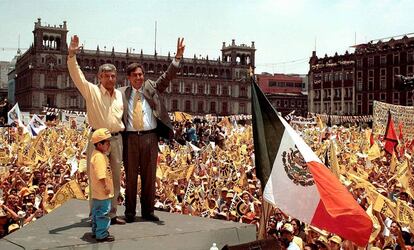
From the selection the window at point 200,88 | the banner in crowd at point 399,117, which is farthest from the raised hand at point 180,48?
the window at point 200,88

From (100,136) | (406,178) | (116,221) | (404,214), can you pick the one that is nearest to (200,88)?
(406,178)

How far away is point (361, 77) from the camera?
248 ft

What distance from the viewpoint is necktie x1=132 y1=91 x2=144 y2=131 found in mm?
5590

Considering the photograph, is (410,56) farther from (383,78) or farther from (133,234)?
(133,234)

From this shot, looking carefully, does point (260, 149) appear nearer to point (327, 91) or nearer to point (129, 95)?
point (129, 95)

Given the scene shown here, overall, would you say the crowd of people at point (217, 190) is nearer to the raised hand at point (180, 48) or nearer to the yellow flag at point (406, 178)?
the yellow flag at point (406, 178)

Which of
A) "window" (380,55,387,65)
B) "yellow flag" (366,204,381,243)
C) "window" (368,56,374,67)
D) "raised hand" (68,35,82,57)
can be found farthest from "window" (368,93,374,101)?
"raised hand" (68,35,82,57)

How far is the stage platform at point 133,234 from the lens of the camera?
438 cm

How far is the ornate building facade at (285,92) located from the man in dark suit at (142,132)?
86.2 meters

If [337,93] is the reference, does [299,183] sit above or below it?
below

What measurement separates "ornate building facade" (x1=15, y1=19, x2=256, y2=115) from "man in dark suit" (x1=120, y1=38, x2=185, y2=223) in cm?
8100

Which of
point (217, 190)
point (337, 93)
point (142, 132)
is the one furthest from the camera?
point (337, 93)

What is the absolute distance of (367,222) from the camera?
208 inches

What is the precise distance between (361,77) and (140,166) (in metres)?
73.3
